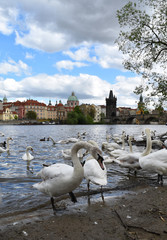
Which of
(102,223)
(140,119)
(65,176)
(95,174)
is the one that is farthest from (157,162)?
(140,119)

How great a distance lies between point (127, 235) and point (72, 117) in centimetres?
9693

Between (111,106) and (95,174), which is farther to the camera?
(111,106)

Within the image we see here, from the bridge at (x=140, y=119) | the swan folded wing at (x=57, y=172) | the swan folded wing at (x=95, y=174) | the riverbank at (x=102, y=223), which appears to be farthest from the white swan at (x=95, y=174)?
the bridge at (x=140, y=119)

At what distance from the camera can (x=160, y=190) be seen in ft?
17.8

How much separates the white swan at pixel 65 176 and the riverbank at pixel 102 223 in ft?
1.60

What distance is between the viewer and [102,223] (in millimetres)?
3594

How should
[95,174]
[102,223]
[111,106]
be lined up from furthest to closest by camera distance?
[111,106] → [95,174] → [102,223]

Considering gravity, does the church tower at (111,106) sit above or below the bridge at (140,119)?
above

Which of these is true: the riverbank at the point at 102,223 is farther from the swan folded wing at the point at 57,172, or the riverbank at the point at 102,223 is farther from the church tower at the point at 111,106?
the church tower at the point at 111,106

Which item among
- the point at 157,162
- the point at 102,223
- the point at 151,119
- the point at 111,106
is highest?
the point at 111,106

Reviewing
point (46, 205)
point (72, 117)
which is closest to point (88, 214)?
point (46, 205)

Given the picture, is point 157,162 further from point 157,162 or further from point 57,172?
point 57,172

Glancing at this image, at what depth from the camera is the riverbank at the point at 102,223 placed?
126 inches

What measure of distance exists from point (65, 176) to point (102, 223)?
1.03m
